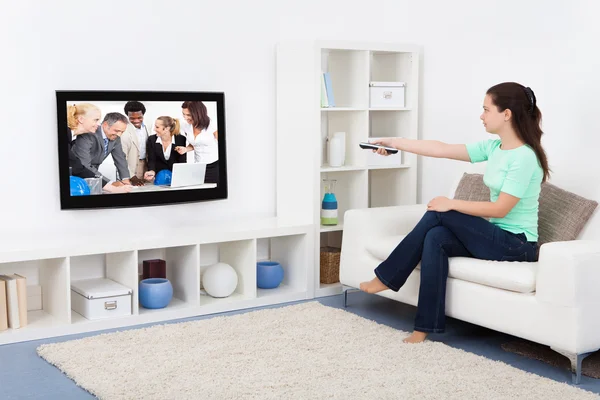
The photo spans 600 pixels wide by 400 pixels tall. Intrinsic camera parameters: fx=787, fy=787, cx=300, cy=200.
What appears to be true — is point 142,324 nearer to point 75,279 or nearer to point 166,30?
point 75,279

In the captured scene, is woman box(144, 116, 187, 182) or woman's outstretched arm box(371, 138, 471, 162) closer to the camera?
woman's outstretched arm box(371, 138, 471, 162)

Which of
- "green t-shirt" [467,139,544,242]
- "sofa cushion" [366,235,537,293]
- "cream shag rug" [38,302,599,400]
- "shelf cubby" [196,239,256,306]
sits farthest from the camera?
"shelf cubby" [196,239,256,306]

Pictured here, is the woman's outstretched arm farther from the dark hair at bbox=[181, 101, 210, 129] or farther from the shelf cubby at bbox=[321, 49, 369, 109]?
the dark hair at bbox=[181, 101, 210, 129]

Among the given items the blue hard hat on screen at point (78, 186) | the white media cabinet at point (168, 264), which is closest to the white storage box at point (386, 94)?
the white media cabinet at point (168, 264)

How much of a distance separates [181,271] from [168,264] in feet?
0.57

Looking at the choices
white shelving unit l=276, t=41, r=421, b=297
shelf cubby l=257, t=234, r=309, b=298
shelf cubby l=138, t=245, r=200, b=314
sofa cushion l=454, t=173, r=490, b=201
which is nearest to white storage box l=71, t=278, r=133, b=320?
shelf cubby l=138, t=245, r=200, b=314

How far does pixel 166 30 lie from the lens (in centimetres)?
431

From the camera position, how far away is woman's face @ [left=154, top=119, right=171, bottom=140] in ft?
13.9

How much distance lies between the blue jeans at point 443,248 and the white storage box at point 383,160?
4.21ft

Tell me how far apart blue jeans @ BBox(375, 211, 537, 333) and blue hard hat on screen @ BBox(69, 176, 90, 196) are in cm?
168

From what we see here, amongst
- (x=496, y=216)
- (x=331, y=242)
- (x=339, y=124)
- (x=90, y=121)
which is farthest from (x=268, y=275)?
(x=496, y=216)

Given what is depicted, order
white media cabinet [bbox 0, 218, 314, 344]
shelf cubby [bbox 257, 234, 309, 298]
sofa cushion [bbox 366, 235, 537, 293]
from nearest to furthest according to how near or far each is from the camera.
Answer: sofa cushion [bbox 366, 235, 537, 293] < white media cabinet [bbox 0, 218, 314, 344] < shelf cubby [bbox 257, 234, 309, 298]

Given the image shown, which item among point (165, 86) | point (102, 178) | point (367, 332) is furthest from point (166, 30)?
point (367, 332)

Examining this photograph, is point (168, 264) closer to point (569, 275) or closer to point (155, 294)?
point (155, 294)
